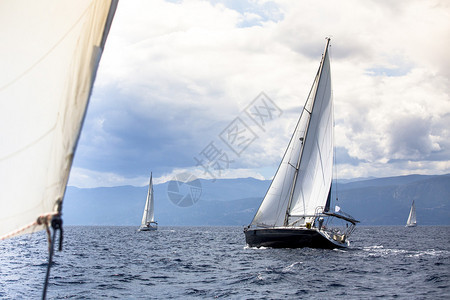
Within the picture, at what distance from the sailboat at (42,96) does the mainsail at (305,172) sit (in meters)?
42.4

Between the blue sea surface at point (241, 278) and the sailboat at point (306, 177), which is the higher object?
the sailboat at point (306, 177)

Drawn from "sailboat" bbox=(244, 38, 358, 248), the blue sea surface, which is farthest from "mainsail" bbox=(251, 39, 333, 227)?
the blue sea surface

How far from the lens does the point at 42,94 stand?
4656 mm

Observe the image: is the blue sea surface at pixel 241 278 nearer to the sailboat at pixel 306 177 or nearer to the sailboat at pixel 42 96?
the sailboat at pixel 306 177

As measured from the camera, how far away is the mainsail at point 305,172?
46688 millimetres

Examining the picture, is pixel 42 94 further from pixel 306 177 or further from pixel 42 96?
pixel 306 177

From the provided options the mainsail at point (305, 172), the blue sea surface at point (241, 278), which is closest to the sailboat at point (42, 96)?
the blue sea surface at point (241, 278)

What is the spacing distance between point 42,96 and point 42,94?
0.02 meters

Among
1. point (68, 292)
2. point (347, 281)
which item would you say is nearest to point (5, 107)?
point (68, 292)

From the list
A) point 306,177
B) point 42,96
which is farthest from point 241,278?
point 42,96

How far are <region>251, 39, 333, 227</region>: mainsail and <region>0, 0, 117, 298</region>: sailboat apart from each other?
42.4 metres

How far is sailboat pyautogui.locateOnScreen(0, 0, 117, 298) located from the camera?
4.40 meters

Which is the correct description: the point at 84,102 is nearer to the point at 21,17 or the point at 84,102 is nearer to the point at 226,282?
the point at 21,17

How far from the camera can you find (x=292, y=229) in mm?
42219
